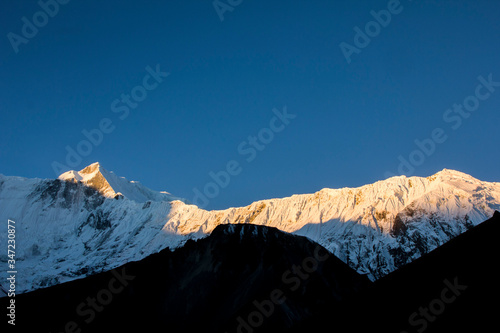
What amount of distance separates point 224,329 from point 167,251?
105ft

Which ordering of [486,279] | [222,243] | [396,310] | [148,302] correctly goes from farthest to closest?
[222,243], [148,302], [396,310], [486,279]

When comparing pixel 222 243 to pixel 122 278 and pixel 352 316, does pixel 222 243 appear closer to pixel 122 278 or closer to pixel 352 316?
pixel 122 278

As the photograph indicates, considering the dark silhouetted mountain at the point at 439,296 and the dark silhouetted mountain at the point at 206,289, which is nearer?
the dark silhouetted mountain at the point at 439,296

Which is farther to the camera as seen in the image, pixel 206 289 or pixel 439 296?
pixel 206 289

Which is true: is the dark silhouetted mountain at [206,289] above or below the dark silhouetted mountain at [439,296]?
above

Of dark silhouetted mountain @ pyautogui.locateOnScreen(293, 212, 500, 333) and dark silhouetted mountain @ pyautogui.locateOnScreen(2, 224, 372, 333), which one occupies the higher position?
dark silhouetted mountain @ pyautogui.locateOnScreen(2, 224, 372, 333)

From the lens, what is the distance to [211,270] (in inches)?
3305

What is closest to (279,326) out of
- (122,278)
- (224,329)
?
(224,329)

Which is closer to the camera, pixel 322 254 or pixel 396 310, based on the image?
pixel 396 310

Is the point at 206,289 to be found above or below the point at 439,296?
above

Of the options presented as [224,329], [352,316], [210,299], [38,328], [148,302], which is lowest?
[352,316]

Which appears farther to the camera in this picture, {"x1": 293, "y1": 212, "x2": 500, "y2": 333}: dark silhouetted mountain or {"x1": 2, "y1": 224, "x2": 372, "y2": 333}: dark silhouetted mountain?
{"x1": 2, "y1": 224, "x2": 372, "y2": 333}: dark silhouetted mountain

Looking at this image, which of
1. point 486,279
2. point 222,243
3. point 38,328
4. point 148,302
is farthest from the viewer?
point 222,243

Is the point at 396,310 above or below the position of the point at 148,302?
below
